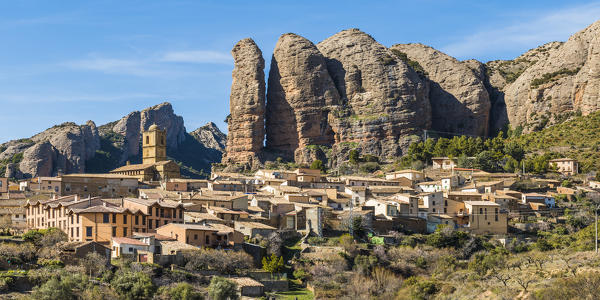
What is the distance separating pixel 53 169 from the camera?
143 m

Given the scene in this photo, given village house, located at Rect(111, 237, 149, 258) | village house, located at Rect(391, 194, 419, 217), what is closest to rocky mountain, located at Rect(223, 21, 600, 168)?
village house, located at Rect(391, 194, 419, 217)

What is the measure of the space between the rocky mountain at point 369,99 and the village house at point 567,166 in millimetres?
20389

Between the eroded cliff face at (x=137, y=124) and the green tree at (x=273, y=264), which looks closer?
the green tree at (x=273, y=264)

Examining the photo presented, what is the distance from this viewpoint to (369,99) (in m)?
136

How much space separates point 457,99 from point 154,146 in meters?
47.5

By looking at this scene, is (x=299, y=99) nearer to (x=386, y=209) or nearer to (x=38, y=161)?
(x=38, y=161)

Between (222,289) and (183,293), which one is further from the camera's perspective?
(222,289)

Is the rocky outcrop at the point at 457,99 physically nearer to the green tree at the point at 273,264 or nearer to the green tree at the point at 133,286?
the green tree at the point at 273,264

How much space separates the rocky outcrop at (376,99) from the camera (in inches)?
5246

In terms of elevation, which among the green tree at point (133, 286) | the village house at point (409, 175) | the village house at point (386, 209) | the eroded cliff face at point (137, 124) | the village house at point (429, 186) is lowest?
the green tree at point (133, 286)

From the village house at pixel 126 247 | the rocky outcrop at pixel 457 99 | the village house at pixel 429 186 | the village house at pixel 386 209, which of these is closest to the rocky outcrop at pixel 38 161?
the rocky outcrop at pixel 457 99

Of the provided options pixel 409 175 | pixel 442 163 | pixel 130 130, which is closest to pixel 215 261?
pixel 409 175

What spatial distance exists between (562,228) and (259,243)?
1175 inches

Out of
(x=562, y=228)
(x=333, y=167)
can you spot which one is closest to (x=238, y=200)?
(x=562, y=228)
